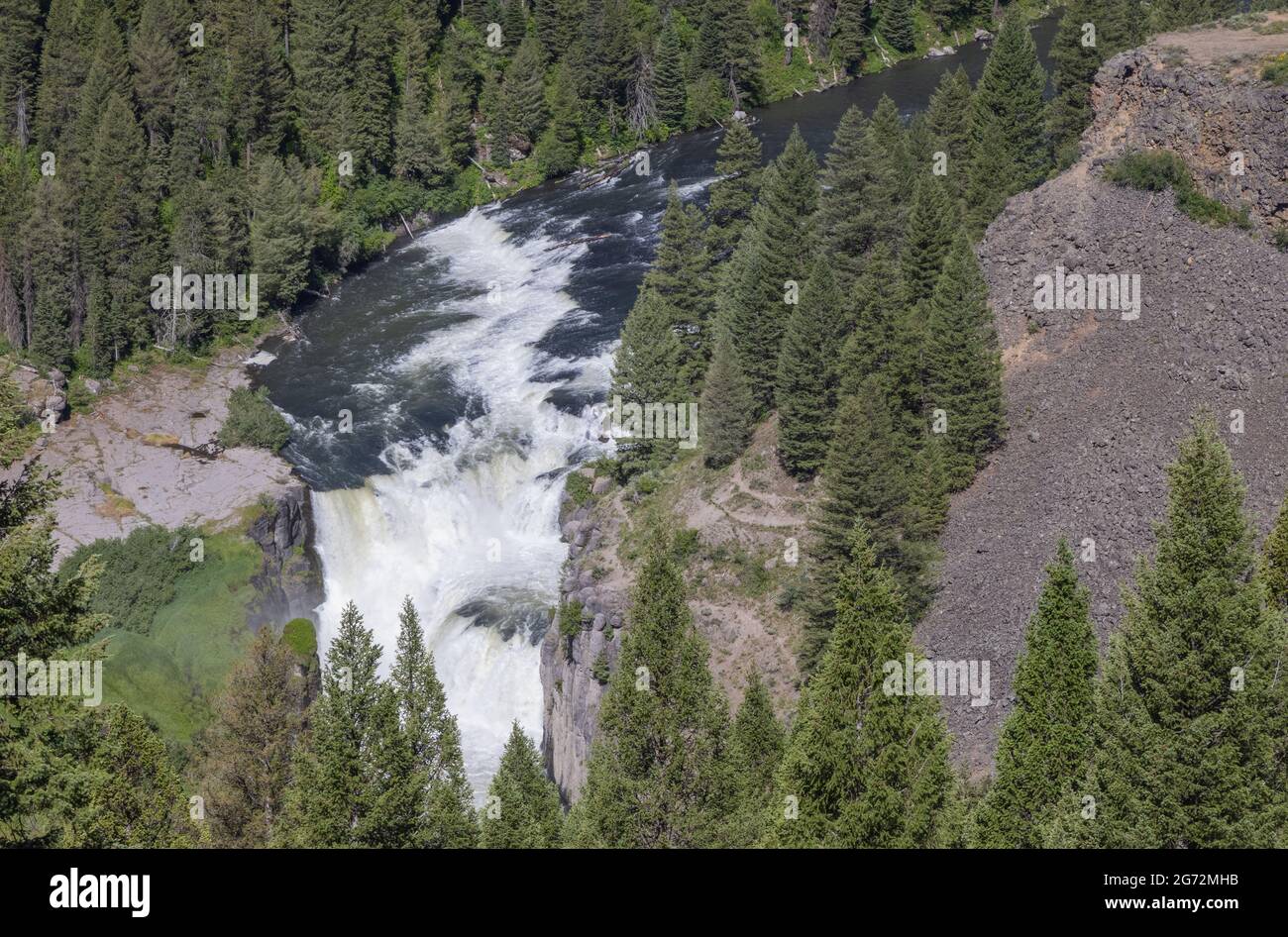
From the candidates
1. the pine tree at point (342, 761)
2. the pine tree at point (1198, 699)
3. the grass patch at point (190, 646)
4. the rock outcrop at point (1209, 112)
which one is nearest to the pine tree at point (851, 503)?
the rock outcrop at point (1209, 112)

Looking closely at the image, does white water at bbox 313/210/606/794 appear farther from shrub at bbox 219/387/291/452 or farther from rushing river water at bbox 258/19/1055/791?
shrub at bbox 219/387/291/452

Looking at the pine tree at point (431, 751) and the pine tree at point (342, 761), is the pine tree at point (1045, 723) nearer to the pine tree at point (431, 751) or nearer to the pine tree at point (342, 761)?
the pine tree at point (431, 751)

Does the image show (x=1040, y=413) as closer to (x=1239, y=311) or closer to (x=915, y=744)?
(x=1239, y=311)

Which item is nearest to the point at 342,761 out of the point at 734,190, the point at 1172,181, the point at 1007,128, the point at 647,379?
the point at 647,379

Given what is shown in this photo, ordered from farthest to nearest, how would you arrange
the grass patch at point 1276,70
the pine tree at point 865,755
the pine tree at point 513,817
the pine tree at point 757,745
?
1. the grass patch at point 1276,70
2. the pine tree at point 757,745
3. the pine tree at point 513,817
4. the pine tree at point 865,755

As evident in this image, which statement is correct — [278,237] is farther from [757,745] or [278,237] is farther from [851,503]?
[757,745]

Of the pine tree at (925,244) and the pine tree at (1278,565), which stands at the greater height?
the pine tree at (925,244)

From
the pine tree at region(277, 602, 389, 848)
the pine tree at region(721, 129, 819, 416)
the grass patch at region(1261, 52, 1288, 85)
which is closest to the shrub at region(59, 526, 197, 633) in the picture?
the pine tree at region(721, 129, 819, 416)
